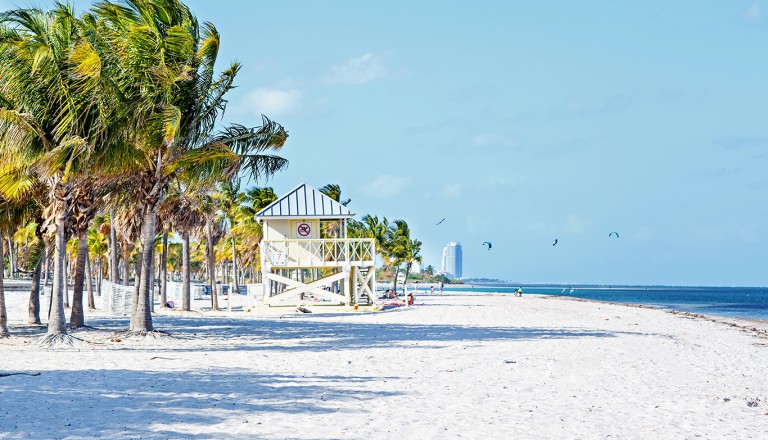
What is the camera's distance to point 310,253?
120 feet

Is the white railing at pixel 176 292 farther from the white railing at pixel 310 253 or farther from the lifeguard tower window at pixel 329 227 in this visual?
the white railing at pixel 310 253

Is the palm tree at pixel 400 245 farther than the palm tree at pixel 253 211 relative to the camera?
Yes

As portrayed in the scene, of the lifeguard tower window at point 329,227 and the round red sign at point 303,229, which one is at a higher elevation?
the lifeguard tower window at point 329,227

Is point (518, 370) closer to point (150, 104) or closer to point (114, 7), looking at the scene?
point (150, 104)

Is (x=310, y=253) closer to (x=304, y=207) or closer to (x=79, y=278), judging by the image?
(x=304, y=207)

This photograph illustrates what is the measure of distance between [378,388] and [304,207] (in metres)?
25.7

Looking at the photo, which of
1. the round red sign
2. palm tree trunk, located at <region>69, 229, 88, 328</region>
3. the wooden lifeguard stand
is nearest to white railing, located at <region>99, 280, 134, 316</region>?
the wooden lifeguard stand

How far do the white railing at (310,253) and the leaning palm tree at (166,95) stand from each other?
50.0 ft

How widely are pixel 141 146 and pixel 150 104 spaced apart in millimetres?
1056

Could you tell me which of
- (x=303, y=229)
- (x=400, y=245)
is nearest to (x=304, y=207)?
(x=303, y=229)

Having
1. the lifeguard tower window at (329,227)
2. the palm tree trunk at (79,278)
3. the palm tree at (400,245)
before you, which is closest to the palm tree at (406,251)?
the palm tree at (400,245)

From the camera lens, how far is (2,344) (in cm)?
1708

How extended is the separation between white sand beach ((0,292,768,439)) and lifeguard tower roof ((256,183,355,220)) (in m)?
15.8

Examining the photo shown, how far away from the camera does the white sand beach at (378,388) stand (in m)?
8.77
